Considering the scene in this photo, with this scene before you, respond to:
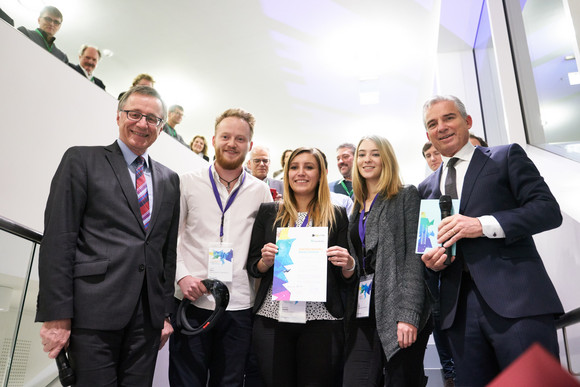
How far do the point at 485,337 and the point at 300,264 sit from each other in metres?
0.84

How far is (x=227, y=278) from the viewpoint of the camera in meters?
2.10

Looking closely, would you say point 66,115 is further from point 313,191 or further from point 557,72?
point 557,72

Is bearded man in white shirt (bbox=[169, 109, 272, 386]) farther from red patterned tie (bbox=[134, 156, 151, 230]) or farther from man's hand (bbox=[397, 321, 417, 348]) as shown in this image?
man's hand (bbox=[397, 321, 417, 348])

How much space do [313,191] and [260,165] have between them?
206cm

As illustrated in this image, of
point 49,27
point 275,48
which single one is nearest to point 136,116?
point 49,27

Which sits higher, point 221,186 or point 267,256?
point 221,186

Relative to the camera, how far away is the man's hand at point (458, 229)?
1713mm

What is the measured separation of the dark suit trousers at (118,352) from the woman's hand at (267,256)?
58 cm

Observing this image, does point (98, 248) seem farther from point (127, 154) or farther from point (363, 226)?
point (363, 226)

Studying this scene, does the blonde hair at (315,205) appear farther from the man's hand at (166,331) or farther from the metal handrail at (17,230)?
the metal handrail at (17,230)

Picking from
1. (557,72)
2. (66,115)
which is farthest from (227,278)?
(66,115)

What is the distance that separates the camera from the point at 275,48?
7.01 metres

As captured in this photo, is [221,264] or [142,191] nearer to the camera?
[142,191]

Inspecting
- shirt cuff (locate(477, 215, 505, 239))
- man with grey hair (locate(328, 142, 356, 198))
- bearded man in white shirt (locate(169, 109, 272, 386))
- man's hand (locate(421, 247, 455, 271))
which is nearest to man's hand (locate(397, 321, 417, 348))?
man's hand (locate(421, 247, 455, 271))
